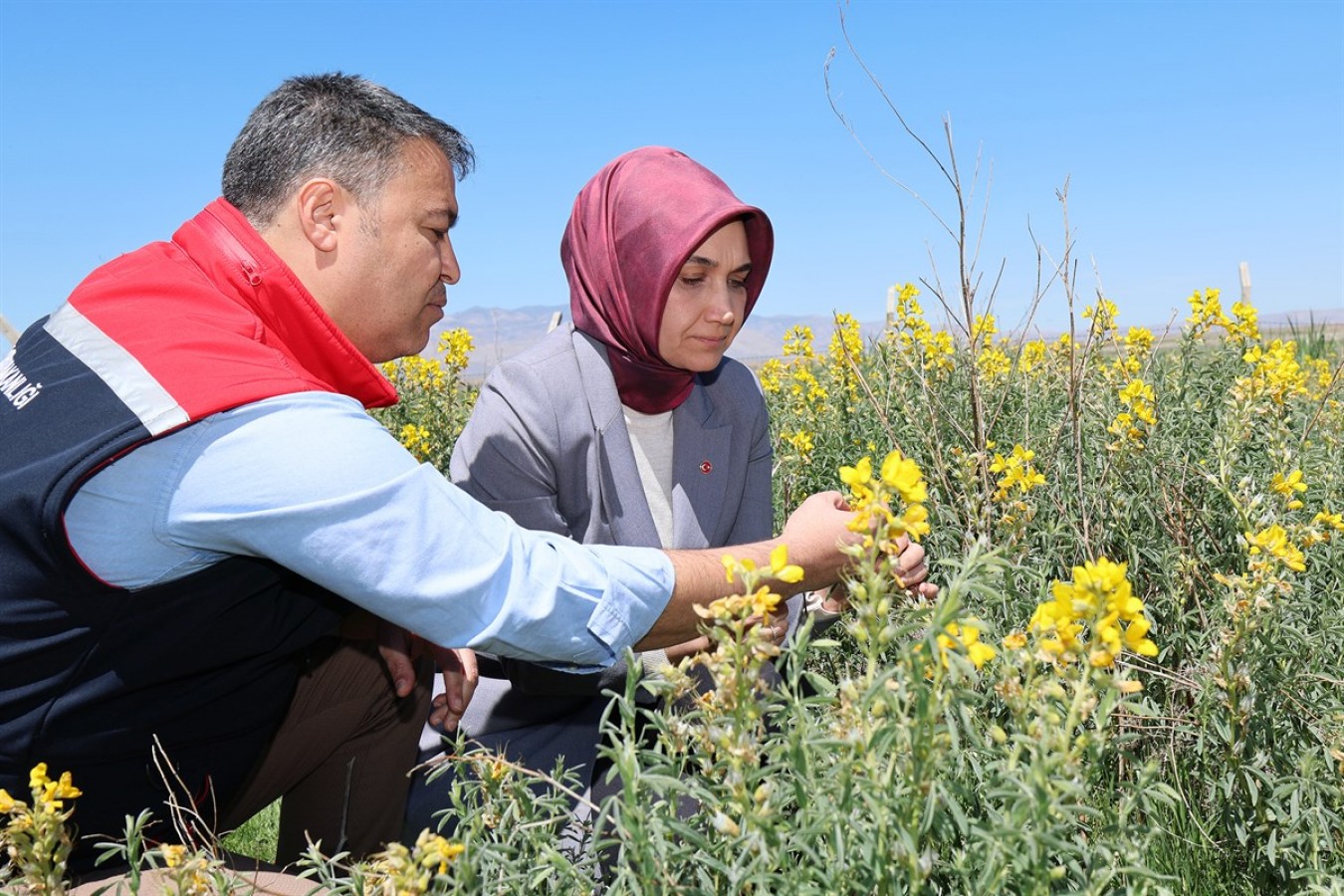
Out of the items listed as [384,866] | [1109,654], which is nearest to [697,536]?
[384,866]

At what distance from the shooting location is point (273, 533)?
1.58m

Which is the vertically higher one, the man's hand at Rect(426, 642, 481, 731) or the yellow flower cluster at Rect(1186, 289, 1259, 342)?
the yellow flower cluster at Rect(1186, 289, 1259, 342)

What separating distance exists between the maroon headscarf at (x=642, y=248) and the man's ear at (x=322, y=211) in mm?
846

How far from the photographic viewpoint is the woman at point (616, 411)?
8.50 ft

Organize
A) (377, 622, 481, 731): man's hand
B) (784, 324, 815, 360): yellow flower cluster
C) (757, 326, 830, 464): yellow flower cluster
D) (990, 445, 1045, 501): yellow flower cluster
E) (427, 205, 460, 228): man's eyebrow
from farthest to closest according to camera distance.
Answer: (784, 324, 815, 360): yellow flower cluster
(757, 326, 830, 464): yellow flower cluster
(990, 445, 1045, 501): yellow flower cluster
(377, 622, 481, 731): man's hand
(427, 205, 460, 228): man's eyebrow

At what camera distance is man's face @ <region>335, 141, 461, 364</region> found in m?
2.03

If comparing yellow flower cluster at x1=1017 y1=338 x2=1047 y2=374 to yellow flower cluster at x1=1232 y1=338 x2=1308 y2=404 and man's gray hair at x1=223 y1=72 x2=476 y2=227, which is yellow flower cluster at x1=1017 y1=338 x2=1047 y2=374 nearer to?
yellow flower cluster at x1=1232 y1=338 x2=1308 y2=404

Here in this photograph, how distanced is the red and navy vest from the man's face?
0.26 ft

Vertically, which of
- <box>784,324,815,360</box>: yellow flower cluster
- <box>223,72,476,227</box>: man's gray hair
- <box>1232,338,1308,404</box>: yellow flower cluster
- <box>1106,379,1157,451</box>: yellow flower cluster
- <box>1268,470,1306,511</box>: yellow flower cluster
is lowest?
<box>1268,470,1306,511</box>: yellow flower cluster

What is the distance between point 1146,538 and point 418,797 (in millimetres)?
1820

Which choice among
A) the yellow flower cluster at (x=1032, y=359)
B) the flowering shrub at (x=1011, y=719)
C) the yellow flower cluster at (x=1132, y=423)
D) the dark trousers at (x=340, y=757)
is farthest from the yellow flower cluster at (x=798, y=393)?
the dark trousers at (x=340, y=757)

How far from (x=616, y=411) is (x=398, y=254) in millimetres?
799

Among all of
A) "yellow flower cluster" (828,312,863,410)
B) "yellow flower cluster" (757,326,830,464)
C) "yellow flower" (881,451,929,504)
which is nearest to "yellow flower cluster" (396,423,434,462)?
"yellow flower cluster" (757,326,830,464)

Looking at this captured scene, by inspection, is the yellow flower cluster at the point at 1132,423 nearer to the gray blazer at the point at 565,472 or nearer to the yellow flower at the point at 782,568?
the gray blazer at the point at 565,472
